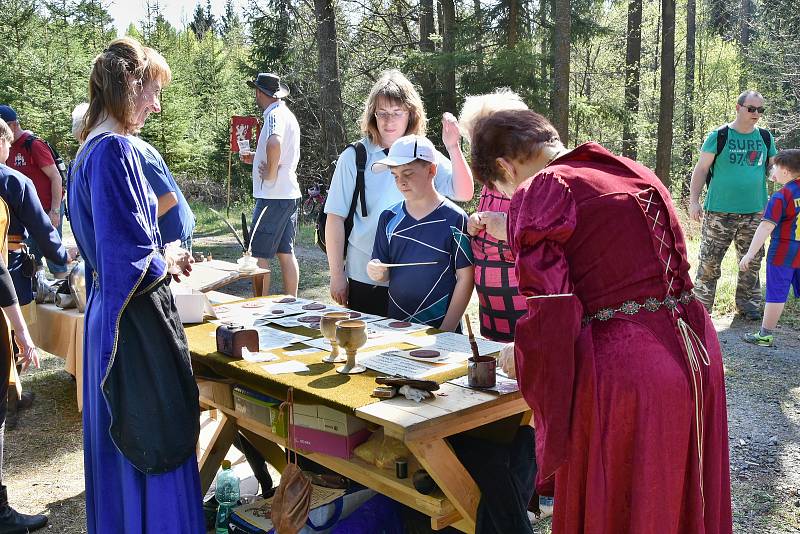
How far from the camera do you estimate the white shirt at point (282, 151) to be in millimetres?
5523

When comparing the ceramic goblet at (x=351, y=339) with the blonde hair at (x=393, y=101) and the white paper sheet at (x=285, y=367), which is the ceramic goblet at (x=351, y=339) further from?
the blonde hair at (x=393, y=101)

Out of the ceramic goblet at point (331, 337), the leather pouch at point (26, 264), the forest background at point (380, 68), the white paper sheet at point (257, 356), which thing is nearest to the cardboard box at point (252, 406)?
the white paper sheet at point (257, 356)

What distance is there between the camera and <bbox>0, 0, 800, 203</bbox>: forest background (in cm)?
1233

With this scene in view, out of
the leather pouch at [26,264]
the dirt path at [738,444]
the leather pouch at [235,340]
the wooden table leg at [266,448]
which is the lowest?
the dirt path at [738,444]

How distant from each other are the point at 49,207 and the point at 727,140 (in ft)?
18.9

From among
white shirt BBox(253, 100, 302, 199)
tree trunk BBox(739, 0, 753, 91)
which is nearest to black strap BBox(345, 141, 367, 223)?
white shirt BBox(253, 100, 302, 199)

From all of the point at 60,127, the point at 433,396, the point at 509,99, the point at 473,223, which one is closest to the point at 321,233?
the point at 473,223

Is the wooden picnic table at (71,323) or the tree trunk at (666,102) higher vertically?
the tree trunk at (666,102)

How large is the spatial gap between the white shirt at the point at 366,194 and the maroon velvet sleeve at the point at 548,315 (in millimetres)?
1734

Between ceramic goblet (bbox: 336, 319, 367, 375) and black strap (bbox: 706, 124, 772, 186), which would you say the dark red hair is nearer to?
ceramic goblet (bbox: 336, 319, 367, 375)

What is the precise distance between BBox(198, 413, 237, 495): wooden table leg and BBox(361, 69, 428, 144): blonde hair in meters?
1.47

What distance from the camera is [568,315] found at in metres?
1.68

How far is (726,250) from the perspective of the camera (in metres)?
5.85

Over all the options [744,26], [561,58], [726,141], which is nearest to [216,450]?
[726,141]
